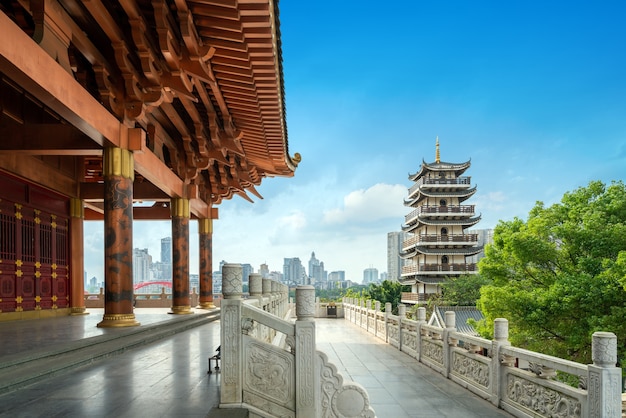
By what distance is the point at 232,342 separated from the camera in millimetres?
4359

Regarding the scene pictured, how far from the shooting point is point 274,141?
12.2m

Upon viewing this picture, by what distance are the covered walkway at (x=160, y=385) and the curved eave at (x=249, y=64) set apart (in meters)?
4.44

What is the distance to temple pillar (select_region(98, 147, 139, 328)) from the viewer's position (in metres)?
8.27


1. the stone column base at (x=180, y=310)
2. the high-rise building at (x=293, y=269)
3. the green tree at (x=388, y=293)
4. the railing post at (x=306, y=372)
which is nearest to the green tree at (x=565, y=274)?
the stone column base at (x=180, y=310)

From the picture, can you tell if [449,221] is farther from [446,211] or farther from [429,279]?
[429,279]

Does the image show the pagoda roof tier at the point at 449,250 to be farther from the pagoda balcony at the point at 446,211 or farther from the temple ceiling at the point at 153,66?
the temple ceiling at the point at 153,66

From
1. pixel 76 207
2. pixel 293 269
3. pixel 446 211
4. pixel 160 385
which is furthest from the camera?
pixel 293 269

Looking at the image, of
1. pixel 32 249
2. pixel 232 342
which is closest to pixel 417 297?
pixel 32 249

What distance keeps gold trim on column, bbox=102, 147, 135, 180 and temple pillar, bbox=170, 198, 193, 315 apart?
4.63 metres

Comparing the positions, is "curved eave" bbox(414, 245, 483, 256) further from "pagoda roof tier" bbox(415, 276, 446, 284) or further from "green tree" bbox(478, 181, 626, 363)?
"green tree" bbox(478, 181, 626, 363)

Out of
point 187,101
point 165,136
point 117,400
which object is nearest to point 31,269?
point 165,136

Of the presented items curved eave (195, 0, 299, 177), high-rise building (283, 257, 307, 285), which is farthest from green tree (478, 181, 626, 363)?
high-rise building (283, 257, 307, 285)

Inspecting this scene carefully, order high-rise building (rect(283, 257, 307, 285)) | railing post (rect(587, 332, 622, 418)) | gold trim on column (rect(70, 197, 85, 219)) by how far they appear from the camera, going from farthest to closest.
Result: high-rise building (rect(283, 257, 307, 285)), gold trim on column (rect(70, 197, 85, 219)), railing post (rect(587, 332, 622, 418))

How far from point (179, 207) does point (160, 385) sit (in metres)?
8.65
